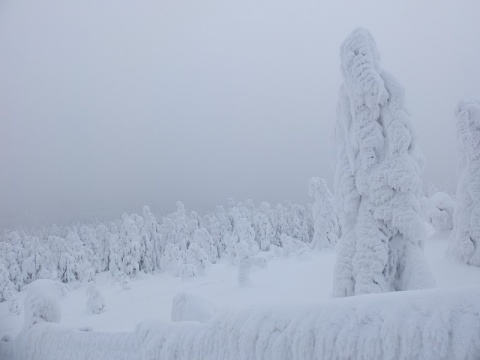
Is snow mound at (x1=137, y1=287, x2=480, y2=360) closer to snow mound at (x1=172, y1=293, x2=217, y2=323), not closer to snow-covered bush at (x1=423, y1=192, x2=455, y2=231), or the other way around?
snow mound at (x1=172, y1=293, x2=217, y2=323)

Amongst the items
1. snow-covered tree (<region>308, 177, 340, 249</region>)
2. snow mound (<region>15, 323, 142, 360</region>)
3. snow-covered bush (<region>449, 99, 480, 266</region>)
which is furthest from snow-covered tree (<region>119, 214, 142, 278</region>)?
snow-covered bush (<region>449, 99, 480, 266</region>)

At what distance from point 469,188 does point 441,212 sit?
5130 mm

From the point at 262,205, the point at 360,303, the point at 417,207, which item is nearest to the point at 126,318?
the point at 417,207

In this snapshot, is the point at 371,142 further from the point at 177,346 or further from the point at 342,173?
the point at 177,346

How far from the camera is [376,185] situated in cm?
695

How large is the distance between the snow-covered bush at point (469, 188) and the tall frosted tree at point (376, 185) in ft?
15.3

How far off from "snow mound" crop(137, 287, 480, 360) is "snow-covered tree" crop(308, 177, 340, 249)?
26981 millimetres

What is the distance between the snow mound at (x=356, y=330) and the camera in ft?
7.54

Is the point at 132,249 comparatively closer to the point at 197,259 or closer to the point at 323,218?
the point at 197,259

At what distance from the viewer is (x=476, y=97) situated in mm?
10531

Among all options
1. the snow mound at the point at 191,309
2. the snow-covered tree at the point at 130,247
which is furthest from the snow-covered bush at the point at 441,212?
the snow-covered tree at the point at 130,247

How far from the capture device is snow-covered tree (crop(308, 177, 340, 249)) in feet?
94.8

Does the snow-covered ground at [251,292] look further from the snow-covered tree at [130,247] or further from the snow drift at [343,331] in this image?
the snow-covered tree at [130,247]

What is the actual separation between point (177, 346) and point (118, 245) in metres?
39.4
